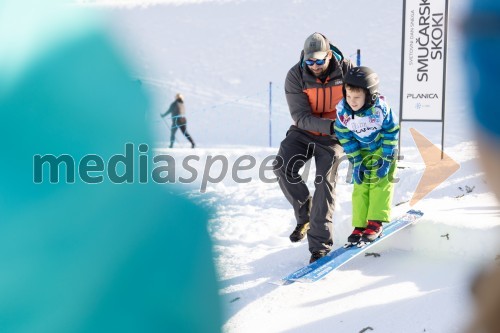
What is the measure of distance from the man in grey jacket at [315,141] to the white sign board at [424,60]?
3.52 meters

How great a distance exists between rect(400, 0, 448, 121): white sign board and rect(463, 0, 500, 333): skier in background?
13.0ft

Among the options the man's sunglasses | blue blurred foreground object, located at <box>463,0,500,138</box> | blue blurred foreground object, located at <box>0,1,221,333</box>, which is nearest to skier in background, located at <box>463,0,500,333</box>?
blue blurred foreground object, located at <box>463,0,500,138</box>

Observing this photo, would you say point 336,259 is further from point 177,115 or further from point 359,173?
point 177,115

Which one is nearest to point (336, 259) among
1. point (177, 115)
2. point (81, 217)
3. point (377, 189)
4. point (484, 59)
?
point (377, 189)

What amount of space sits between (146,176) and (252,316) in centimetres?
451

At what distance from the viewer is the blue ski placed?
3324 millimetres

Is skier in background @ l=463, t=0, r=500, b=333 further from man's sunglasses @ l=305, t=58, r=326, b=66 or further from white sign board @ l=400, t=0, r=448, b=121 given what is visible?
white sign board @ l=400, t=0, r=448, b=121

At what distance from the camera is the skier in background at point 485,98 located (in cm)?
272

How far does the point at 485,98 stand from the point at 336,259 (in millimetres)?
1328

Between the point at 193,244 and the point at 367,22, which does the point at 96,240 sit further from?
the point at 367,22

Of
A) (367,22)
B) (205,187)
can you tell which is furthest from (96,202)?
(367,22)

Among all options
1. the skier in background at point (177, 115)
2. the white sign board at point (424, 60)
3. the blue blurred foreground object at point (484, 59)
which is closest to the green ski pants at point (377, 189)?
the blue blurred foreground object at point (484, 59)

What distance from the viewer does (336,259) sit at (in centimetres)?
353

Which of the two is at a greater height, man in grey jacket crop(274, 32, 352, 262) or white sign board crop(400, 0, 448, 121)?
white sign board crop(400, 0, 448, 121)
